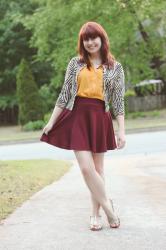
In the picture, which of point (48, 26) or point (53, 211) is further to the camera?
point (48, 26)

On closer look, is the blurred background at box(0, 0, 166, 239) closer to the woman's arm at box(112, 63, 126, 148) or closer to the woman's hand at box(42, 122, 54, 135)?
the woman's arm at box(112, 63, 126, 148)

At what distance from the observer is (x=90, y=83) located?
17.6 ft

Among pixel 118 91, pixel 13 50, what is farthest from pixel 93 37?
pixel 13 50

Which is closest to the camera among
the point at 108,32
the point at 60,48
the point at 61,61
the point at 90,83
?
the point at 90,83

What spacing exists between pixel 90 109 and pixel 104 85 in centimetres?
24

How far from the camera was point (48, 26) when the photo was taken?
32.7 m

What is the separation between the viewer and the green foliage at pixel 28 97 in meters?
32.6

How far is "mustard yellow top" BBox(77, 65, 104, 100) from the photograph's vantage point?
17.5 ft

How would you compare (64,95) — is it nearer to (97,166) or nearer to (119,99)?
(119,99)

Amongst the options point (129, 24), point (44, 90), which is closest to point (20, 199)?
point (129, 24)

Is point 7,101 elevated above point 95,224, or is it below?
below

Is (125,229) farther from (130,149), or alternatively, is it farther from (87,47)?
(130,149)

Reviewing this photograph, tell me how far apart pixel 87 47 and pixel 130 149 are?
1113 centimetres

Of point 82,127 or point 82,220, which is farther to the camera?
point 82,220
